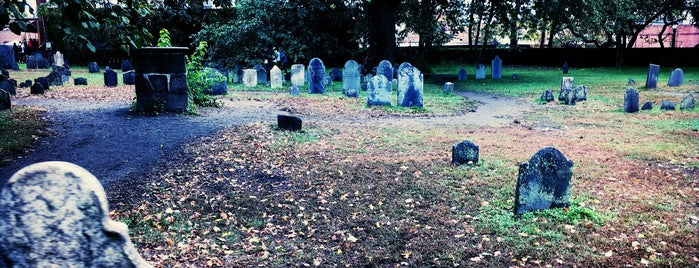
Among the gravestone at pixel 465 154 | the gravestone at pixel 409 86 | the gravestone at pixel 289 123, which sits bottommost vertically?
the gravestone at pixel 465 154

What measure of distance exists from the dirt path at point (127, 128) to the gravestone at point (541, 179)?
184 inches

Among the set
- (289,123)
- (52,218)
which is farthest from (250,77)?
(52,218)

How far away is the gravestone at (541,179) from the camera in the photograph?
5.11 meters

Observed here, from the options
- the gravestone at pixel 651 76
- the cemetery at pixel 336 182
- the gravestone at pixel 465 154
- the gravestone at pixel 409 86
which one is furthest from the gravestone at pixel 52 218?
the gravestone at pixel 651 76

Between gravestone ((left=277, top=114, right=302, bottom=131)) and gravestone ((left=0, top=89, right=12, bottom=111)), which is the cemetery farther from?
gravestone ((left=0, top=89, right=12, bottom=111))

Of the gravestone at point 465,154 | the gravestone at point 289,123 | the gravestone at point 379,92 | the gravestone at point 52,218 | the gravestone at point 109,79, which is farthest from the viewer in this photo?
the gravestone at point 109,79

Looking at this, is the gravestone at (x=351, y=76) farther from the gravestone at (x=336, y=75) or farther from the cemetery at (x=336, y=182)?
the gravestone at (x=336, y=75)

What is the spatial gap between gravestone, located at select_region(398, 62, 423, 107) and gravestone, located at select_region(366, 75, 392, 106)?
33 centimetres

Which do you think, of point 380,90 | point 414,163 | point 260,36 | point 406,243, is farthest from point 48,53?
point 406,243

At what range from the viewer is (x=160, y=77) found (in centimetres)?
1102

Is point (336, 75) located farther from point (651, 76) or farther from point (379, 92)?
point (651, 76)

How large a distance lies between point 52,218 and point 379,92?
12212 millimetres

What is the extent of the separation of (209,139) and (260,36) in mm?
15538

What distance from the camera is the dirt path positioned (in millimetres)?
6893
